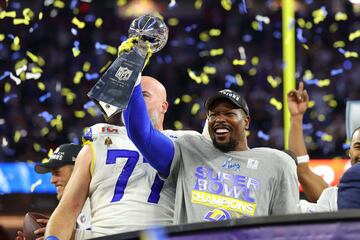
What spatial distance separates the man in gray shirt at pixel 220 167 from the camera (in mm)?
3982

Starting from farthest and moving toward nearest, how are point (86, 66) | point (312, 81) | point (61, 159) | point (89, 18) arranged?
point (89, 18) → point (86, 66) → point (312, 81) → point (61, 159)

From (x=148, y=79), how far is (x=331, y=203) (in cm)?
108

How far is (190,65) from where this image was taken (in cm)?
1013

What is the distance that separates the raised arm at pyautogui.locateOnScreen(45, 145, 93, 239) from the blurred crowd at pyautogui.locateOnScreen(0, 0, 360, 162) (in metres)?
5.00

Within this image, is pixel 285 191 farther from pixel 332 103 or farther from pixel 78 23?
pixel 78 23

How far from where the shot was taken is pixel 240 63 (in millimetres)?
9539

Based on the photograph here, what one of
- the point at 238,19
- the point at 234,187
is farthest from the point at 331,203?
the point at 238,19

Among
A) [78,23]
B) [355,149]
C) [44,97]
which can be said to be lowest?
[355,149]

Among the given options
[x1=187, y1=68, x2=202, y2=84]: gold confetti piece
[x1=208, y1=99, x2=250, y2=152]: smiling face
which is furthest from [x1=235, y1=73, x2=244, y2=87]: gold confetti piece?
[x1=208, y1=99, x2=250, y2=152]: smiling face

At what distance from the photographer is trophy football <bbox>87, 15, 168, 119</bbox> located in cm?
374

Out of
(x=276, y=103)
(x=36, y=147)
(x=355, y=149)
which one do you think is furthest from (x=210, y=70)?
(x=355, y=149)

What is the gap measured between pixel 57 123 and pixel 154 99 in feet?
17.5

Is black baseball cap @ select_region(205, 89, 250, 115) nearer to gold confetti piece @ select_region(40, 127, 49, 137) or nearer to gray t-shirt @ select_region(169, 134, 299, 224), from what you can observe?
gray t-shirt @ select_region(169, 134, 299, 224)

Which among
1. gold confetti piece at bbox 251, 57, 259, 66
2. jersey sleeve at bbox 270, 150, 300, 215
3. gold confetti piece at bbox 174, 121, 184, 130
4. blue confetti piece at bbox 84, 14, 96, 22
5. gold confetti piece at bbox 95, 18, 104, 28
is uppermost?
blue confetti piece at bbox 84, 14, 96, 22
